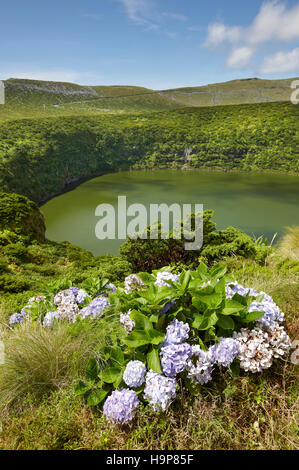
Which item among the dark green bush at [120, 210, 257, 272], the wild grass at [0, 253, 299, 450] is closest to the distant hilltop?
the dark green bush at [120, 210, 257, 272]

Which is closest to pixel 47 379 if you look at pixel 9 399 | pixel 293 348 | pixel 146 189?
pixel 9 399

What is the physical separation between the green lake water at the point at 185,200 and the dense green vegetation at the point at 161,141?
5.00 metres

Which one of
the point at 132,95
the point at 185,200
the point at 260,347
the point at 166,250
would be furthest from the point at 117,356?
the point at 132,95

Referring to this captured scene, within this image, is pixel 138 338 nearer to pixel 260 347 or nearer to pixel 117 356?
pixel 117 356

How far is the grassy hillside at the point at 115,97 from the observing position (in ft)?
197

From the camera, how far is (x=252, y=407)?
4.80 feet

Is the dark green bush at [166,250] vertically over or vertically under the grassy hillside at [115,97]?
under

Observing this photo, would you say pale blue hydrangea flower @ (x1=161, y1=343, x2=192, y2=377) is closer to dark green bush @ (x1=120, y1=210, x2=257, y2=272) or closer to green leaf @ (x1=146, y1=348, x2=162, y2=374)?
green leaf @ (x1=146, y1=348, x2=162, y2=374)

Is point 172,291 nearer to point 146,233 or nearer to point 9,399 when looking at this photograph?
point 9,399

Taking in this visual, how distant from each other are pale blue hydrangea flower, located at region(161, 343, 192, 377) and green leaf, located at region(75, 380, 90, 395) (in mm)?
465

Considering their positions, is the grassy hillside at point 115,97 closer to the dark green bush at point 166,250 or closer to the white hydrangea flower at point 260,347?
the dark green bush at point 166,250

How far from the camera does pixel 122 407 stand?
1.33m

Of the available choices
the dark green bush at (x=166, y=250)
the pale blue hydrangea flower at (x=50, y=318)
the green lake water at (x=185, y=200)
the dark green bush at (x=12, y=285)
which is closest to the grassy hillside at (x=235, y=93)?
the green lake water at (x=185, y=200)

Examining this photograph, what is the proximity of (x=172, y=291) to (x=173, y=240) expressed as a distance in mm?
6217
